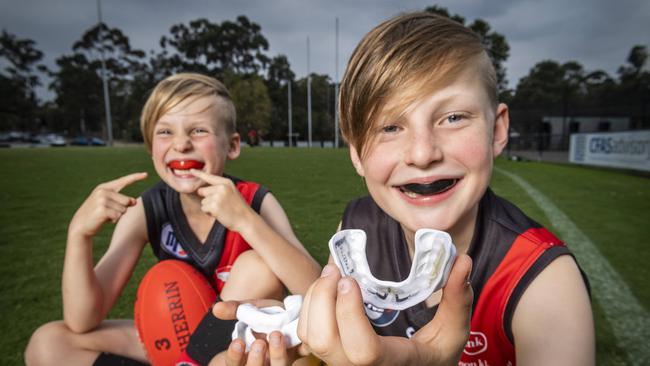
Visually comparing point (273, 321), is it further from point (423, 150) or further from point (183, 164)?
point (183, 164)

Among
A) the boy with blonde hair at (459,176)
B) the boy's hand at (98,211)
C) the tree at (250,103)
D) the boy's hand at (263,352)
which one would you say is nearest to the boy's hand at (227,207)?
the boy's hand at (98,211)

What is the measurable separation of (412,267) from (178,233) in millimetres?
1667

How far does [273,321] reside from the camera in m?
1.00

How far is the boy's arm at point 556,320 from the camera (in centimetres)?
120

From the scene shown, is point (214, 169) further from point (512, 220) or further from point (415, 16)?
point (512, 220)

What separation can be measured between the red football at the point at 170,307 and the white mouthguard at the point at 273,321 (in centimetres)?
97

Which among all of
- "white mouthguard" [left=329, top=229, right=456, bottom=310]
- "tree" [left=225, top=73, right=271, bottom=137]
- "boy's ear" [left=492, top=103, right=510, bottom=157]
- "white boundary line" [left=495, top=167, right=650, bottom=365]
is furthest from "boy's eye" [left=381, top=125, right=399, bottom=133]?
"tree" [left=225, top=73, right=271, bottom=137]

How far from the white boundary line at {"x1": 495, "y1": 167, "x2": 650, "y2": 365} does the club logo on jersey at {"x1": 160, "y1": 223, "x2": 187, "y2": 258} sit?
2591 millimetres

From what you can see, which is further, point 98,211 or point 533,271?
point 98,211

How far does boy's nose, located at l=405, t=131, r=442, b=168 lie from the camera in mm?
1235

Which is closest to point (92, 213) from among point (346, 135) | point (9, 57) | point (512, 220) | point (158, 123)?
point (158, 123)

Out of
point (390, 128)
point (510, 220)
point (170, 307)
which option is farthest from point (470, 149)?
point (170, 307)

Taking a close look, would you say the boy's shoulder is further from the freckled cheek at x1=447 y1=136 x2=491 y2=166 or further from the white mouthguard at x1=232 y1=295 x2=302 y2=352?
the white mouthguard at x1=232 y1=295 x2=302 y2=352

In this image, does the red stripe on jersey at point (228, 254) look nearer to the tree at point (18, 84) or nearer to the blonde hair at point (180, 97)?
the blonde hair at point (180, 97)
